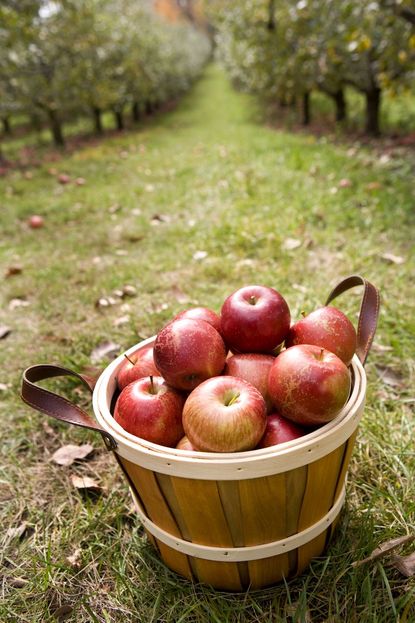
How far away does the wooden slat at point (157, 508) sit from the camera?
1319 mm

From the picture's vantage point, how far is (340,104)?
963 centimetres

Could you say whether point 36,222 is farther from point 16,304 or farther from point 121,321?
point 121,321

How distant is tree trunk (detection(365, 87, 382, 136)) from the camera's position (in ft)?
25.7

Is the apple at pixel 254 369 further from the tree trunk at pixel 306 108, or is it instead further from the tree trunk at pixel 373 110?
the tree trunk at pixel 306 108

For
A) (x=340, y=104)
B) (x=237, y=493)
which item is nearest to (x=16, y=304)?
(x=237, y=493)

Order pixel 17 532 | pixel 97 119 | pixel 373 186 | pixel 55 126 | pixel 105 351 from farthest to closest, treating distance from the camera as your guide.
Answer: pixel 97 119 → pixel 55 126 → pixel 373 186 → pixel 105 351 → pixel 17 532

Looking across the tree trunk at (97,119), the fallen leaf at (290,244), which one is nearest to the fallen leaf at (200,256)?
the fallen leaf at (290,244)

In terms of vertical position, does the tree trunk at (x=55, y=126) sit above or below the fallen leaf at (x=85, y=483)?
above

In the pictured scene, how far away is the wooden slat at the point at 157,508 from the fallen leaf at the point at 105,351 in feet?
4.20

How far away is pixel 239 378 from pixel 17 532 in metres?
1.13

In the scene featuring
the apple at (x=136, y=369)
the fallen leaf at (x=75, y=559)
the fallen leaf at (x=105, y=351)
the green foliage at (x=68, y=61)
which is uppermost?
the green foliage at (x=68, y=61)

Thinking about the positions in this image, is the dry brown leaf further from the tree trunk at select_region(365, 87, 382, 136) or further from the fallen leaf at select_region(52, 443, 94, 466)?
the tree trunk at select_region(365, 87, 382, 136)

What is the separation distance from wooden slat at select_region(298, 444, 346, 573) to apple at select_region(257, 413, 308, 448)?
4.2 inches

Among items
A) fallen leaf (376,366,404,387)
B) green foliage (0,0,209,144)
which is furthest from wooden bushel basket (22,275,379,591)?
green foliage (0,0,209,144)
